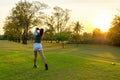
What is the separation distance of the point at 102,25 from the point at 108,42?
467 inches

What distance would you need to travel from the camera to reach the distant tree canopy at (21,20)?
70.4 m

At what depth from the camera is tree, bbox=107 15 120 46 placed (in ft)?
216

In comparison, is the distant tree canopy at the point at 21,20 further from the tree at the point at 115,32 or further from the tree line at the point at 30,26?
the tree at the point at 115,32

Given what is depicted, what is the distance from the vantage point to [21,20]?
70.2m

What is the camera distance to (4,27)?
7450cm

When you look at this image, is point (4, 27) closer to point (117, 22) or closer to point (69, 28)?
point (69, 28)

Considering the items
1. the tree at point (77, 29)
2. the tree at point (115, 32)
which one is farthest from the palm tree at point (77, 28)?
the tree at point (115, 32)

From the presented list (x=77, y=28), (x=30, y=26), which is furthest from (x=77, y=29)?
(x=30, y=26)

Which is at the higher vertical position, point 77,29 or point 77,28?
point 77,28

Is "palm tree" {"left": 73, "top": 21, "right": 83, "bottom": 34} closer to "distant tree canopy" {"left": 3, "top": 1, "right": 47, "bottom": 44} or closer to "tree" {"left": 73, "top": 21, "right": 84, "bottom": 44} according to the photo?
"tree" {"left": 73, "top": 21, "right": 84, "bottom": 44}

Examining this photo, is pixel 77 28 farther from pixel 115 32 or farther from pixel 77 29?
pixel 115 32

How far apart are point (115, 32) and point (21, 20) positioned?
2913cm

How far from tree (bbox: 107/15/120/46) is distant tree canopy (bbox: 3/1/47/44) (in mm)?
23888

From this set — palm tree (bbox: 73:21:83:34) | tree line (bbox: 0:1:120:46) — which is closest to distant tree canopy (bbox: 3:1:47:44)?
tree line (bbox: 0:1:120:46)
